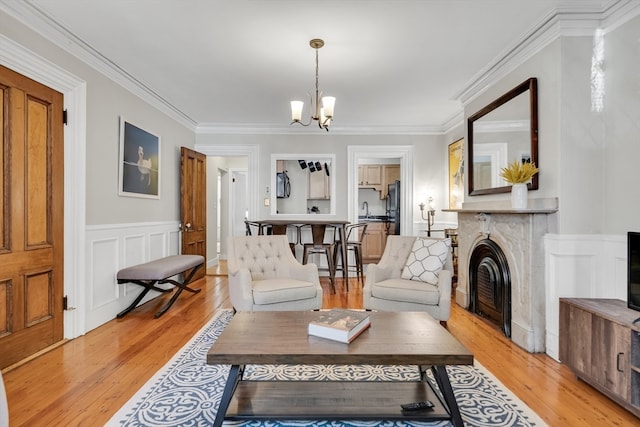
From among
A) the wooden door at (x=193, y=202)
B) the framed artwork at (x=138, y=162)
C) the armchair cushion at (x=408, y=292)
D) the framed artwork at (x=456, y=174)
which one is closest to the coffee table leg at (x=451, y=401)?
the armchair cushion at (x=408, y=292)

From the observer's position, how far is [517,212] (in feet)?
9.10

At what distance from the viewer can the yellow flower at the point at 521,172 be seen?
2.83m

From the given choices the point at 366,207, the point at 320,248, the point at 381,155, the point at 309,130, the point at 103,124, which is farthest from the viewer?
the point at 366,207

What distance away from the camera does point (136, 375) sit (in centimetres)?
235

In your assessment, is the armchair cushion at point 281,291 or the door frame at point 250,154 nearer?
the armchair cushion at point 281,291

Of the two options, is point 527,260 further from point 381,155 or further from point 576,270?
point 381,155

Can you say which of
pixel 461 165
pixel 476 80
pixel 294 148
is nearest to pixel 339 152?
pixel 294 148

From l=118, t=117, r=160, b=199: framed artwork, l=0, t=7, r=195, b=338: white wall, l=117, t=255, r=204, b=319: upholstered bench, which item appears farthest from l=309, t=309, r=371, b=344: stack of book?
l=118, t=117, r=160, b=199: framed artwork

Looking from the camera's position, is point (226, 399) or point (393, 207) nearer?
point (226, 399)

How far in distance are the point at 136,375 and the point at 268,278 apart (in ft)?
4.81

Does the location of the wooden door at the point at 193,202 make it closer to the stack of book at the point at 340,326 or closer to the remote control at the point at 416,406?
the stack of book at the point at 340,326

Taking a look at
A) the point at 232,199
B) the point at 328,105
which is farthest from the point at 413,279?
the point at 232,199

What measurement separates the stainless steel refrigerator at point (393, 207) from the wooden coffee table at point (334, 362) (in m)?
5.24

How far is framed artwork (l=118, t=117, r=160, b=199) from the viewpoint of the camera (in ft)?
12.3
